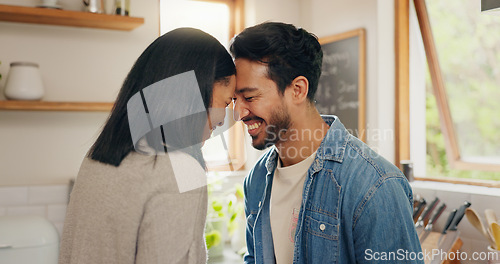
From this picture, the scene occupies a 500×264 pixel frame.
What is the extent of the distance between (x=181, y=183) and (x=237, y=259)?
1687mm

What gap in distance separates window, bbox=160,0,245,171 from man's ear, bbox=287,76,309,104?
4.85 feet

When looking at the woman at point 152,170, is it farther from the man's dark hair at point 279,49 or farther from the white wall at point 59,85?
the white wall at point 59,85

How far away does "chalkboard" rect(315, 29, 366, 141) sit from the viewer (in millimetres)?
2549

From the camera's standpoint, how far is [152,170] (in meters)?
Answer: 0.85

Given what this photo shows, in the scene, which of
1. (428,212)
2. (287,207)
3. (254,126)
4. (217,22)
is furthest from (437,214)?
(217,22)

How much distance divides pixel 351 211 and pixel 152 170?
65 cm

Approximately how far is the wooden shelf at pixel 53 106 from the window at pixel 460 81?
63.3 inches

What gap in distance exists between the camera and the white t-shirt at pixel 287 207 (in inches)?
56.7

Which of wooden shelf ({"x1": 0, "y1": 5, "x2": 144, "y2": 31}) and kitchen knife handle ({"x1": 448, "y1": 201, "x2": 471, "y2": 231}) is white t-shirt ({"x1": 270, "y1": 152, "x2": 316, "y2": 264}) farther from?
wooden shelf ({"x1": 0, "y1": 5, "x2": 144, "y2": 31})

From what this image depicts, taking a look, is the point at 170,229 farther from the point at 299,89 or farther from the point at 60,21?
the point at 60,21

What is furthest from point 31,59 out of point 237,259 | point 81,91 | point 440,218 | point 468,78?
point 468,78

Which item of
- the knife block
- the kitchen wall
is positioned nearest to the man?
the knife block

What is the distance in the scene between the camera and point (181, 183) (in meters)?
0.86

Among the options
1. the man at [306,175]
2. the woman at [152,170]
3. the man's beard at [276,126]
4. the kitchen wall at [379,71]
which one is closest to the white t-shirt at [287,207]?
the man at [306,175]
